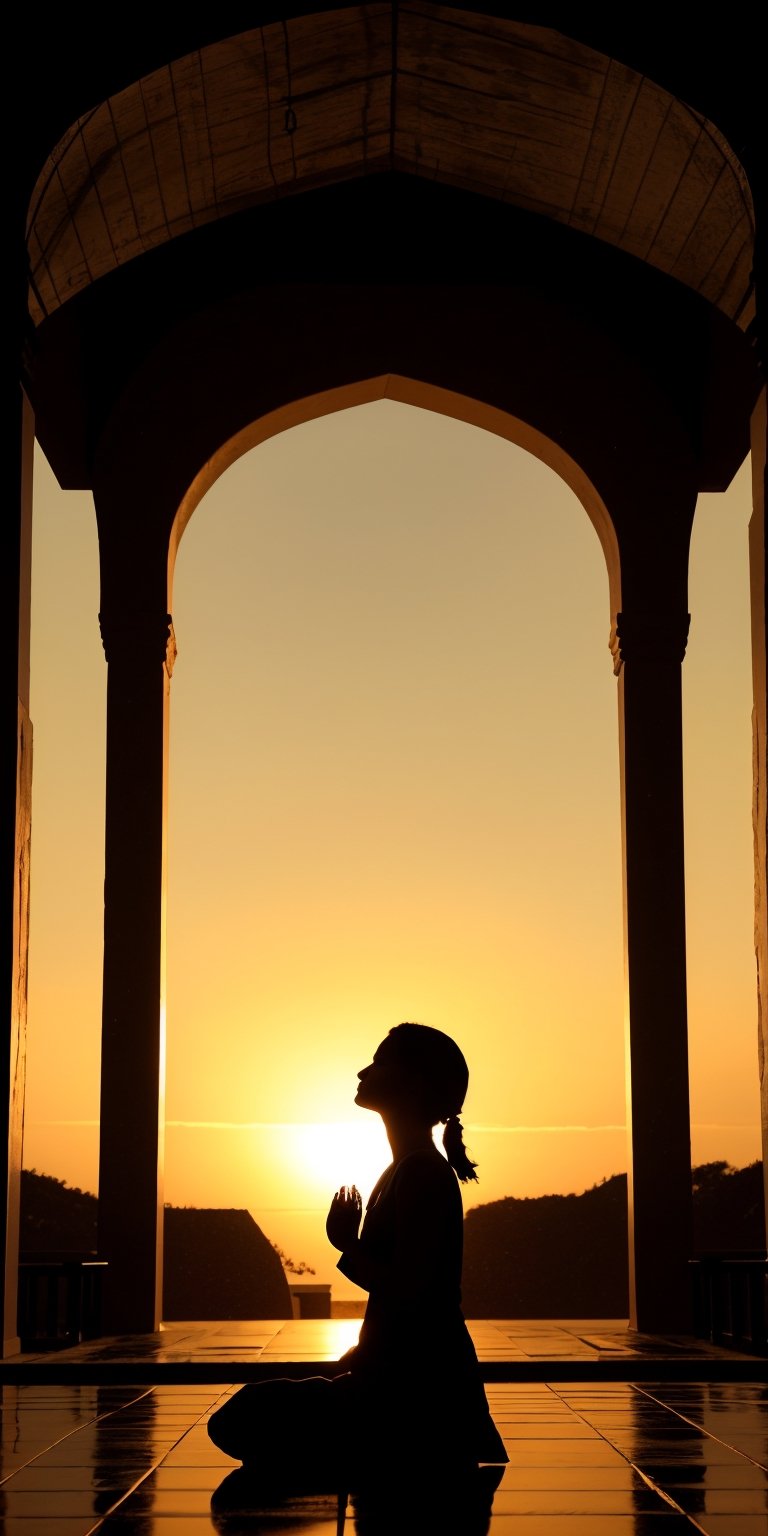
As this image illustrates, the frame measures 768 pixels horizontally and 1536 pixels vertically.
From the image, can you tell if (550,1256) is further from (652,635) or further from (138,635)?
(138,635)

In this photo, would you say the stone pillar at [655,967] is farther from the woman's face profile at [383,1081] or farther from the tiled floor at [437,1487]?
the woman's face profile at [383,1081]

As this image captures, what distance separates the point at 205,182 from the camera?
10.5 metres

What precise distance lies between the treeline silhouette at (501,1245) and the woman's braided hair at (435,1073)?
13.4 meters

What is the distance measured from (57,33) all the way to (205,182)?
1602 millimetres

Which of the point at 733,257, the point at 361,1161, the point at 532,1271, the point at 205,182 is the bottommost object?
the point at 532,1271

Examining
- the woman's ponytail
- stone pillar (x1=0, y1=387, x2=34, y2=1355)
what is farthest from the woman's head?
stone pillar (x1=0, y1=387, x2=34, y2=1355)

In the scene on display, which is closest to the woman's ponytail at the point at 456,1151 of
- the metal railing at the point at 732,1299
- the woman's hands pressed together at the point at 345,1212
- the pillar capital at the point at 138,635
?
the woman's hands pressed together at the point at 345,1212

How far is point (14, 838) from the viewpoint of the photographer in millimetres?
8617

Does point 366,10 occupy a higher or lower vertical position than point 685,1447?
higher

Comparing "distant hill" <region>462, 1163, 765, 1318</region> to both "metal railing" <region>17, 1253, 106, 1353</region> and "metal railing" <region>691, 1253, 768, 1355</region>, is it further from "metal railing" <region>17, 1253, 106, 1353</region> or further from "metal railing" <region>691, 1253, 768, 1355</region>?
"metal railing" <region>17, 1253, 106, 1353</region>

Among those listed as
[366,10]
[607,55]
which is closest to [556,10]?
[607,55]

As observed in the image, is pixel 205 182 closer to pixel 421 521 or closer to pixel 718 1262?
pixel 718 1262

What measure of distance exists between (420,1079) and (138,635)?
28.1 ft

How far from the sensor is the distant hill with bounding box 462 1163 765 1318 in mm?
18406
